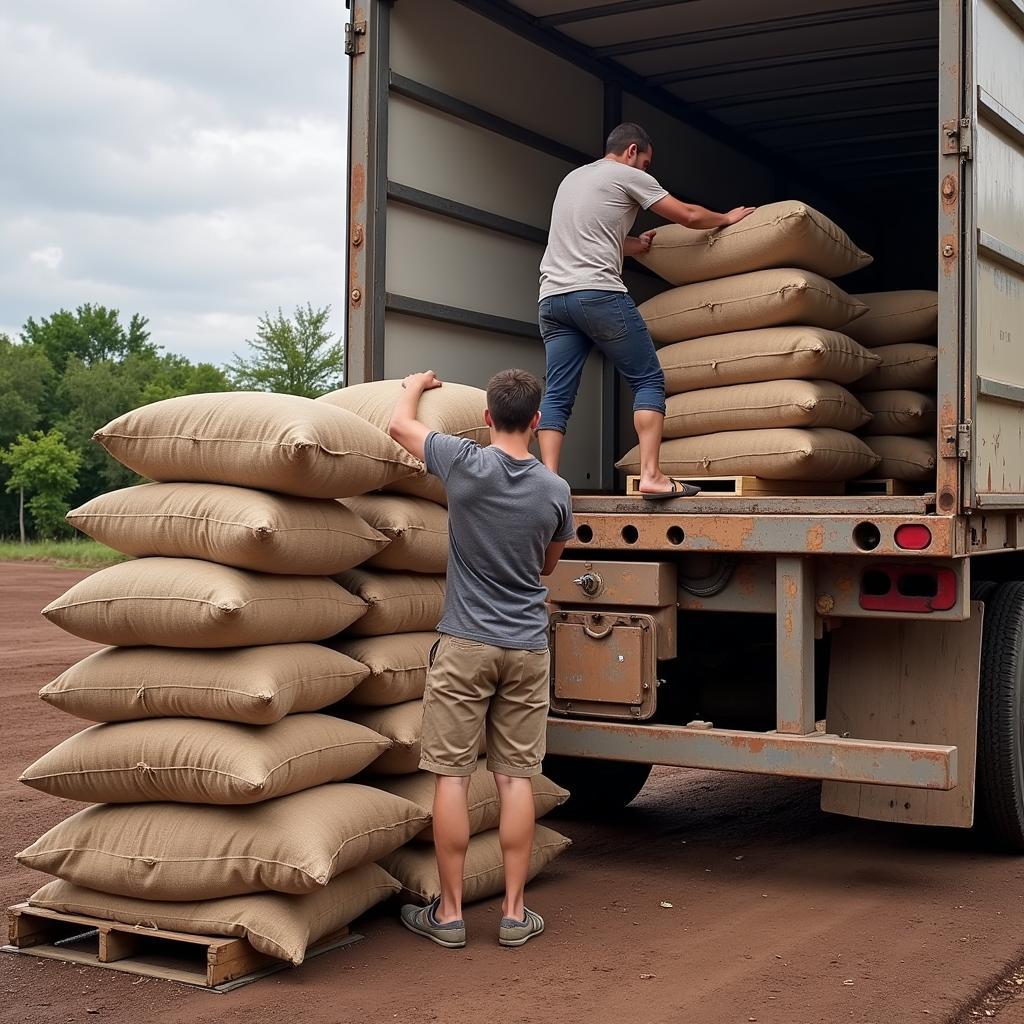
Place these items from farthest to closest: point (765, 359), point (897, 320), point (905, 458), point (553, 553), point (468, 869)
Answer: point (897, 320), point (905, 458), point (765, 359), point (468, 869), point (553, 553)

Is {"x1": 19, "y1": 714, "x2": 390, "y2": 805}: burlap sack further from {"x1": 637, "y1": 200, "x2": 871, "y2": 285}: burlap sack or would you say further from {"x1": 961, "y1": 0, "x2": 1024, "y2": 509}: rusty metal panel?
{"x1": 637, "y1": 200, "x2": 871, "y2": 285}: burlap sack

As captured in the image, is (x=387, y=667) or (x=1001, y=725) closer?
(x=387, y=667)

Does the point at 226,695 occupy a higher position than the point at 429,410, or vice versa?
the point at 429,410

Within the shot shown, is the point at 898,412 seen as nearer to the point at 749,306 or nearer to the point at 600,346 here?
the point at 749,306

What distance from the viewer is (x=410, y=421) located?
461 centimetres

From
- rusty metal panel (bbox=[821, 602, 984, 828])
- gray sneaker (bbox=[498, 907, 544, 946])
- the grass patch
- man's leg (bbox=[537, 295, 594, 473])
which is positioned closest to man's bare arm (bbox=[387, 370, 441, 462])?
man's leg (bbox=[537, 295, 594, 473])

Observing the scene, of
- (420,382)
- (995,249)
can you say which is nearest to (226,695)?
(420,382)

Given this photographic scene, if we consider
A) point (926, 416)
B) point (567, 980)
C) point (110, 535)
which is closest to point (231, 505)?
point (110, 535)

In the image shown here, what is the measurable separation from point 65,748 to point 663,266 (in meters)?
3.00

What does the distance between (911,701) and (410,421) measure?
6.49 feet

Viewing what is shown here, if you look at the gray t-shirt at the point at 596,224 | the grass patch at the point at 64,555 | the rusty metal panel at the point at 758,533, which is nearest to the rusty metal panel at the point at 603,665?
the rusty metal panel at the point at 758,533

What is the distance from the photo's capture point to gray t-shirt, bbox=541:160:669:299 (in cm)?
548

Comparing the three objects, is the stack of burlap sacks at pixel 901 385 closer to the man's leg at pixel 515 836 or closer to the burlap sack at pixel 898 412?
the burlap sack at pixel 898 412

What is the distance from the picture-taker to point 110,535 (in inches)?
174
